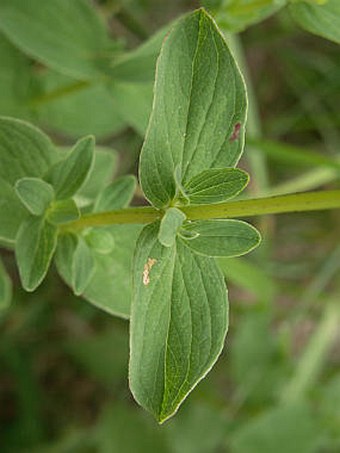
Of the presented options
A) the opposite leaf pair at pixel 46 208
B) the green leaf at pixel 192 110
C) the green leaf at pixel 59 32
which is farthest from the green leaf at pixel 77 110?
the green leaf at pixel 192 110

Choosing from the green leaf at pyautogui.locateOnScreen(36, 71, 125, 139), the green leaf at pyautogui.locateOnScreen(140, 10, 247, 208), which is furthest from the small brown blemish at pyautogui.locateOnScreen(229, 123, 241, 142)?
the green leaf at pyautogui.locateOnScreen(36, 71, 125, 139)

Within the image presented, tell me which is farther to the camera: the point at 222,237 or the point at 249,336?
the point at 249,336

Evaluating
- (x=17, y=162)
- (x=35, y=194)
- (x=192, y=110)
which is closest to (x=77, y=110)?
(x=17, y=162)

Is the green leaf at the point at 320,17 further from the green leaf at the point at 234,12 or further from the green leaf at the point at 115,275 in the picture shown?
the green leaf at the point at 115,275

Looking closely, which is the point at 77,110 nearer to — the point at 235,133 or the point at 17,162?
the point at 17,162

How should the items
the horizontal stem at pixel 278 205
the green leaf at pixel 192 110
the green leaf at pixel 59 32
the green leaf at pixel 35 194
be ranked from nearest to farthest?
the horizontal stem at pixel 278 205 < the green leaf at pixel 192 110 < the green leaf at pixel 35 194 < the green leaf at pixel 59 32
